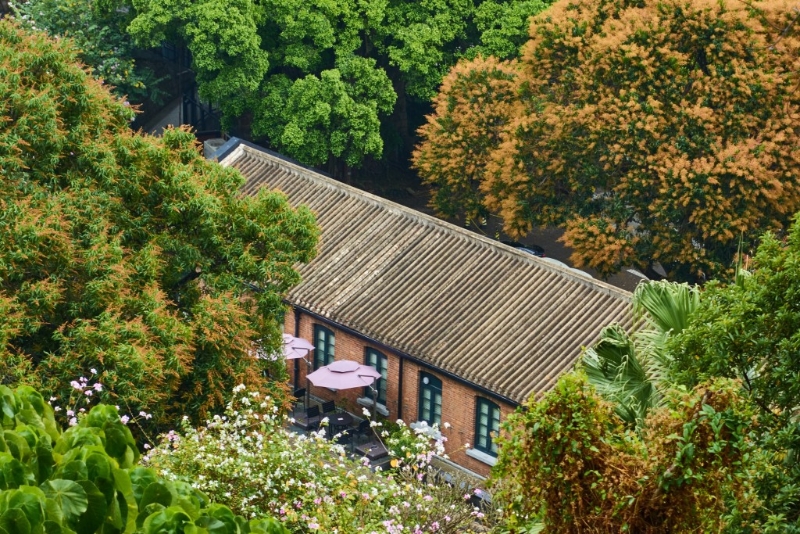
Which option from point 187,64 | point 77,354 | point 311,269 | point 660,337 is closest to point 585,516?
point 660,337

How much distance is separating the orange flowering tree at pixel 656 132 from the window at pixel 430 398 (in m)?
7.87

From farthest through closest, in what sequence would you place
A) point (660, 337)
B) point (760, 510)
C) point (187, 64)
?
point (187, 64) → point (660, 337) → point (760, 510)

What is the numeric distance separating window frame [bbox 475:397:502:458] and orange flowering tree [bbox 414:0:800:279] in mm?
8363

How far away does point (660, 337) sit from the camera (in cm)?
1881

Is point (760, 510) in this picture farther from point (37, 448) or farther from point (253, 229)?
point (253, 229)

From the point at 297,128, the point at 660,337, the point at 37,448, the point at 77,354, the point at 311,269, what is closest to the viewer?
the point at 37,448

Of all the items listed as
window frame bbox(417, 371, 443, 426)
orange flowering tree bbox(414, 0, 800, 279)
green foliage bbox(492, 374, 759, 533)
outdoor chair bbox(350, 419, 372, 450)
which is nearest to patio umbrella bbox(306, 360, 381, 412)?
outdoor chair bbox(350, 419, 372, 450)

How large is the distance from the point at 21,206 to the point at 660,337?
10941 millimetres

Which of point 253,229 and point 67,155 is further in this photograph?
point 253,229

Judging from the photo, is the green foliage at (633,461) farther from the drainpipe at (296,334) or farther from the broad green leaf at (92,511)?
the drainpipe at (296,334)

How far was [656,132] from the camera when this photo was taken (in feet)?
124

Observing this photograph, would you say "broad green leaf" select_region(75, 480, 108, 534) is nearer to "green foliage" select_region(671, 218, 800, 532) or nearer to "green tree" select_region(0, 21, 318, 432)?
"green foliage" select_region(671, 218, 800, 532)

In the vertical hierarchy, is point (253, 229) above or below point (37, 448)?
below

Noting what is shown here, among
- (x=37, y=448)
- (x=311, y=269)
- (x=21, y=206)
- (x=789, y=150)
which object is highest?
(x=37, y=448)
